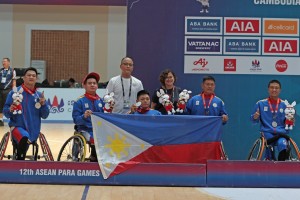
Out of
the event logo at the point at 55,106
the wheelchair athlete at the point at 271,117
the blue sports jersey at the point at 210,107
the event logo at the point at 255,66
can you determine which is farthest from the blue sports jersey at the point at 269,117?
the event logo at the point at 55,106

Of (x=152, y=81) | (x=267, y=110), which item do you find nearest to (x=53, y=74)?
(x=152, y=81)

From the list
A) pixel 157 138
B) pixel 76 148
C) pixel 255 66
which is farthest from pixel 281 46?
pixel 76 148

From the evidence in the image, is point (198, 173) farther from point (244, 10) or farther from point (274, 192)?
point (244, 10)

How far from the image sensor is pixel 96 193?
21.6 ft

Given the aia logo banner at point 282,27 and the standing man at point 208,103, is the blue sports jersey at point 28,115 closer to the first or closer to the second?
the standing man at point 208,103

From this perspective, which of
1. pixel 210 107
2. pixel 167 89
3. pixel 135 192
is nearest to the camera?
pixel 135 192

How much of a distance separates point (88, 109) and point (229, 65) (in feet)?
8.08

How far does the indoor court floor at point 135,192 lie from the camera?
20.9ft

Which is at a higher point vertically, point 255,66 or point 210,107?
point 255,66

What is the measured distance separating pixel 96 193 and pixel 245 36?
12.1 feet

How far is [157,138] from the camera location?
289 inches

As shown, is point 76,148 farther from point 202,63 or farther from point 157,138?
point 202,63

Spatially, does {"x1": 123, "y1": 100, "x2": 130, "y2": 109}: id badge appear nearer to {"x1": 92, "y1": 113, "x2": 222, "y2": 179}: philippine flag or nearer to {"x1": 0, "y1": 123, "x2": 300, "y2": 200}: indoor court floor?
{"x1": 92, "y1": 113, "x2": 222, "y2": 179}: philippine flag

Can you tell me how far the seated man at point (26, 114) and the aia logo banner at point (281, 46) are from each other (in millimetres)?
3525
